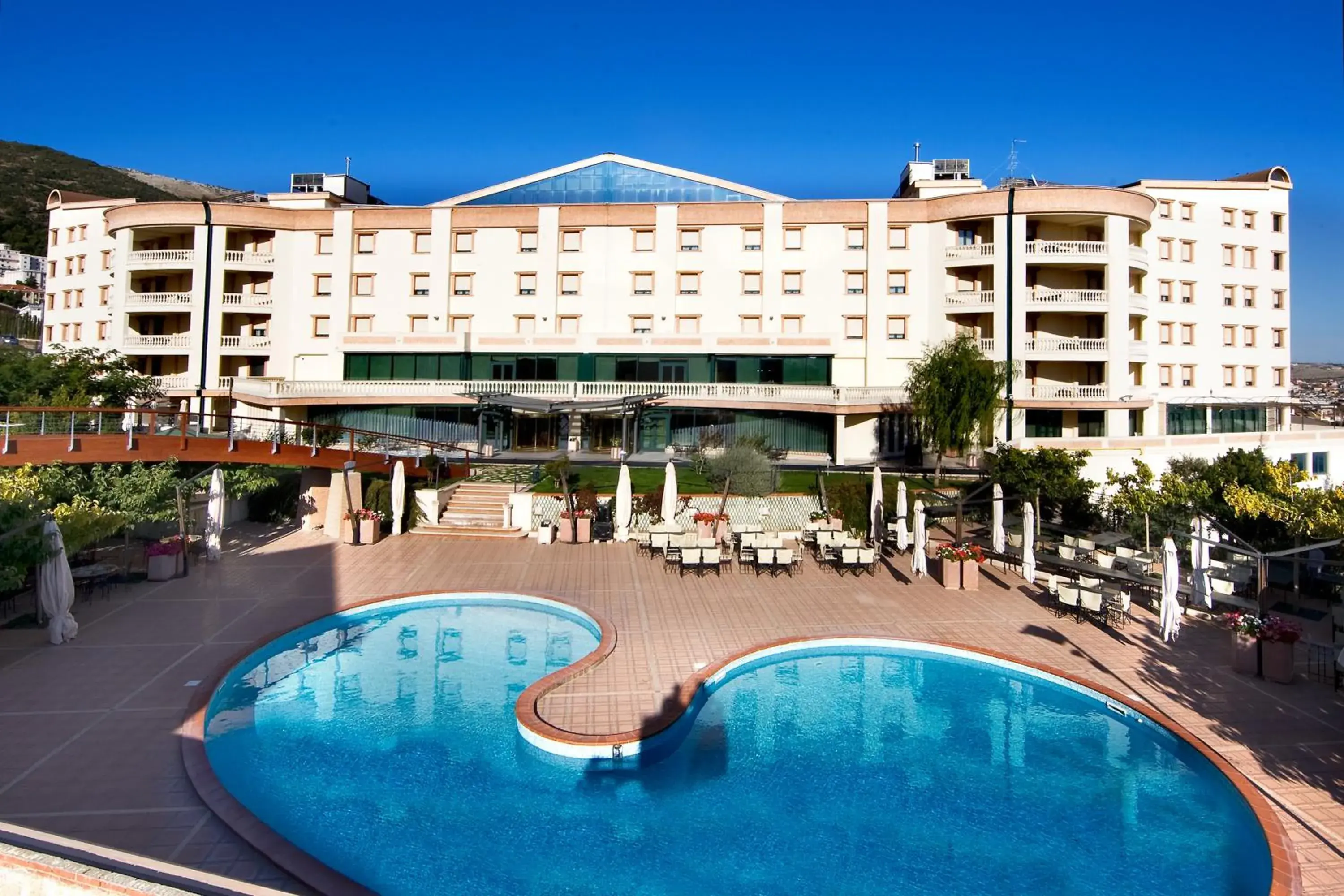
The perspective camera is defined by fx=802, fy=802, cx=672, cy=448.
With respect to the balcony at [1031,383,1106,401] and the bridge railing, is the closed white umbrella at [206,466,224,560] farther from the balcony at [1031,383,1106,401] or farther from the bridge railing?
the balcony at [1031,383,1106,401]

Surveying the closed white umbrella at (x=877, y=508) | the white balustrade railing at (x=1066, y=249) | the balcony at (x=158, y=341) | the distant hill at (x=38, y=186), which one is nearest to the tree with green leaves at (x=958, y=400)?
the white balustrade railing at (x=1066, y=249)

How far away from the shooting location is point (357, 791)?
29.5 ft

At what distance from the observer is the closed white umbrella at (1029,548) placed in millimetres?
18094

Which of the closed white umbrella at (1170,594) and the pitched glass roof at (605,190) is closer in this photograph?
the closed white umbrella at (1170,594)

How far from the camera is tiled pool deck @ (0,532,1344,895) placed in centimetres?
795

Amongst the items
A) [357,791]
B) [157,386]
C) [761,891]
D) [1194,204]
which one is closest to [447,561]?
[357,791]

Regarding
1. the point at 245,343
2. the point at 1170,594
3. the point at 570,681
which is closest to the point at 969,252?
A: the point at 1170,594

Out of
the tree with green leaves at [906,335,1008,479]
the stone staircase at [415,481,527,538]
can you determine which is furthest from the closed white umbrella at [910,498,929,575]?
the tree with green leaves at [906,335,1008,479]

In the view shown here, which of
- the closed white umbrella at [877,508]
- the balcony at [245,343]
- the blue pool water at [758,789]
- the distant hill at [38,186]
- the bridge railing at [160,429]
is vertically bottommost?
the blue pool water at [758,789]

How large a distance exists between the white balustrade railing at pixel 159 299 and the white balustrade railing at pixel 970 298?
36522 millimetres

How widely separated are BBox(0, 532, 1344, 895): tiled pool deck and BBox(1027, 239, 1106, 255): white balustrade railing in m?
22.6

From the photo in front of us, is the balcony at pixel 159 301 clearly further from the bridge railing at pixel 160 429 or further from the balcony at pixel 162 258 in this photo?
the bridge railing at pixel 160 429

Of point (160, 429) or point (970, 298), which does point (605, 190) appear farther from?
point (160, 429)

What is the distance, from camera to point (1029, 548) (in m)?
Result: 18.3
